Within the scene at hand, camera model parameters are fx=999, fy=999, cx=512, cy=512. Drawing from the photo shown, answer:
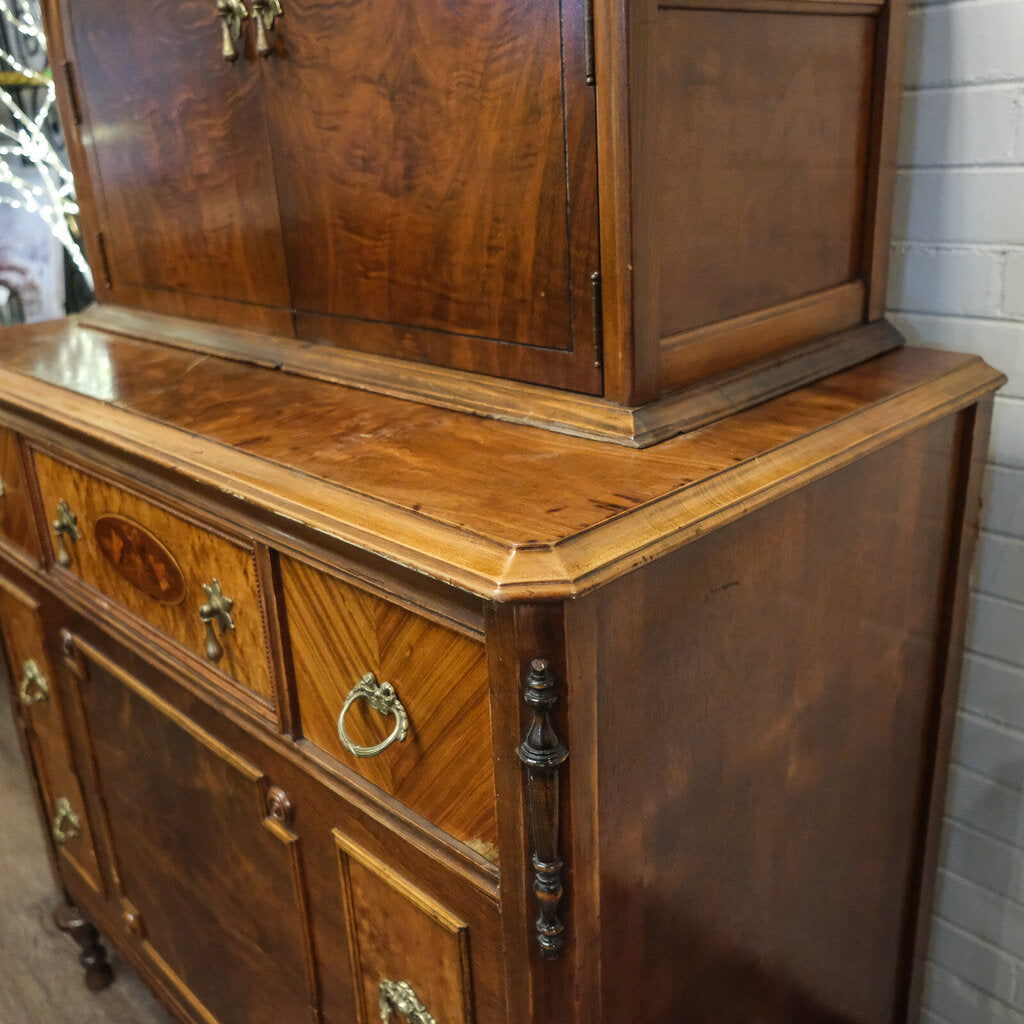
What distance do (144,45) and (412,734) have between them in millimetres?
931

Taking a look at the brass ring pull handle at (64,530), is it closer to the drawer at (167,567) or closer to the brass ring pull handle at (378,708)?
the drawer at (167,567)

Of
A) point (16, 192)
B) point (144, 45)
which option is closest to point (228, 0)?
point (144, 45)

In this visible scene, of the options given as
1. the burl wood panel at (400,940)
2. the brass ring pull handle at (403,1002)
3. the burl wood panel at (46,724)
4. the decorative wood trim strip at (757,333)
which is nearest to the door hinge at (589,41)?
the decorative wood trim strip at (757,333)

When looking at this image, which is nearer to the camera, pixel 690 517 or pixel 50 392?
pixel 690 517

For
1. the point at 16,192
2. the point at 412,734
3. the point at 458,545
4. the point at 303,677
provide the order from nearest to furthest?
the point at 458,545
the point at 412,734
the point at 303,677
the point at 16,192

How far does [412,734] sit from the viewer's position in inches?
30.9

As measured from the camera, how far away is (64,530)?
4.07 feet

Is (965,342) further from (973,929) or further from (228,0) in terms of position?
(228,0)

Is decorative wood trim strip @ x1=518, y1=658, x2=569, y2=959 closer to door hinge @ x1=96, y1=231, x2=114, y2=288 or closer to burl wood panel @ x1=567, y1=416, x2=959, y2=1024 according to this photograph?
burl wood panel @ x1=567, y1=416, x2=959, y2=1024

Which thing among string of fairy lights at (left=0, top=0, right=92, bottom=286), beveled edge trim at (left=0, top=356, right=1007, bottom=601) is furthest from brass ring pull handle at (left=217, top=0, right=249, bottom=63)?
string of fairy lights at (left=0, top=0, right=92, bottom=286)

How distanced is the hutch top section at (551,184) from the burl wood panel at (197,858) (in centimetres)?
46

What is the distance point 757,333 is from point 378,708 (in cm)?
50

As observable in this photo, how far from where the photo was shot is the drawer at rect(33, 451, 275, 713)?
944 millimetres

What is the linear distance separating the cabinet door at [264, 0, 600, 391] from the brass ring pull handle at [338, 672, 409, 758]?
0.31m
